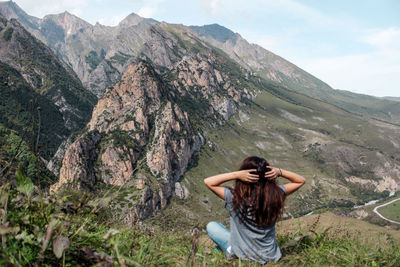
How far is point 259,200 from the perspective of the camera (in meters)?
5.72

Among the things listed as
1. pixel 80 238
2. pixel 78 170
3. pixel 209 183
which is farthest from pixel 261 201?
pixel 78 170

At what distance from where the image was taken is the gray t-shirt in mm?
5559

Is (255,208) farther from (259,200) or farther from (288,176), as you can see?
(288,176)

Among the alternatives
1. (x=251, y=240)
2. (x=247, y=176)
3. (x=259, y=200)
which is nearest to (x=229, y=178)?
(x=247, y=176)

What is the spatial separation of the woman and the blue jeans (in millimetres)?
469

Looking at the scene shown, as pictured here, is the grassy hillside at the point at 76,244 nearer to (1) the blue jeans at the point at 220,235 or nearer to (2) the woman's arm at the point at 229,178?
(1) the blue jeans at the point at 220,235

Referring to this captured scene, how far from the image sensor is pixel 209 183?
6.43m

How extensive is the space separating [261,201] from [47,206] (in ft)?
12.9

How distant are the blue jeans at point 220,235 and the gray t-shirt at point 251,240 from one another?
48 cm

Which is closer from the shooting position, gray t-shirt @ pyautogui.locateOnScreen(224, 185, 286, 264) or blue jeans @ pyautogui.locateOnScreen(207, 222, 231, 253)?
gray t-shirt @ pyautogui.locateOnScreen(224, 185, 286, 264)

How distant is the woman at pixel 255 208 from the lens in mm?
5676

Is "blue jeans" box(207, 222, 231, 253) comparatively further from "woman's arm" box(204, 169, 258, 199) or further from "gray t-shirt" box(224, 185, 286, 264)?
"woman's arm" box(204, 169, 258, 199)

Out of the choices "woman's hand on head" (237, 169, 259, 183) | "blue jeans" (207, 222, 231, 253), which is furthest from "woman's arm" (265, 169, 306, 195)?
"blue jeans" (207, 222, 231, 253)

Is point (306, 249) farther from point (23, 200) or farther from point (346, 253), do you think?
point (23, 200)
